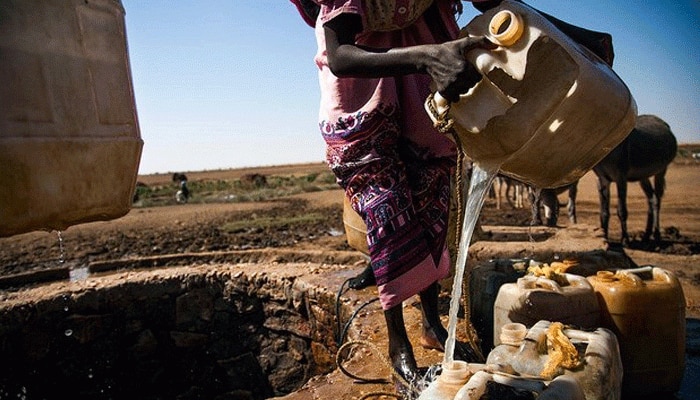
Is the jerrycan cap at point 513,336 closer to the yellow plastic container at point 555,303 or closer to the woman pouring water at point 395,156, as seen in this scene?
the yellow plastic container at point 555,303

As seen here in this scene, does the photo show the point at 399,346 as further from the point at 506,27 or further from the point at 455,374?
the point at 506,27

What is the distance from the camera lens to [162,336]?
525 centimetres

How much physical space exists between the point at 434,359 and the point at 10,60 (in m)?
2.08

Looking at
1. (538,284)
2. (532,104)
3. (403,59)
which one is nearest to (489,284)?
(538,284)

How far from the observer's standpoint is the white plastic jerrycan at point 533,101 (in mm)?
1428

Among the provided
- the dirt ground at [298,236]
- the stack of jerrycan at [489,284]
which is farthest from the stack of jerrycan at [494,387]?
the dirt ground at [298,236]

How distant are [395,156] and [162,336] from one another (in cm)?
409

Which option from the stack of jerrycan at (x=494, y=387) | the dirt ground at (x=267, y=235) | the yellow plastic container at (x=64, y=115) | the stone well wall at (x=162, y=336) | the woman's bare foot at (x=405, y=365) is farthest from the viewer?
the dirt ground at (x=267, y=235)

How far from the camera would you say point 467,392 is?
1.19 meters

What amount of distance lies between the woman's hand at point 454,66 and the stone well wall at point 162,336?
319 cm

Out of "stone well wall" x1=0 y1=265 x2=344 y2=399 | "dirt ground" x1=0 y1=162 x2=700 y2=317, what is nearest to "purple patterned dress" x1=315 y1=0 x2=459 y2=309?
"stone well wall" x1=0 y1=265 x2=344 y2=399

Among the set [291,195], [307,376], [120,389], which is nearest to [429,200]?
[307,376]

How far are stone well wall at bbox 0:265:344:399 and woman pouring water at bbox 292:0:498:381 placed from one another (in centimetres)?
231

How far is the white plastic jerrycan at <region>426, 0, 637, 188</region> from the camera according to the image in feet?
4.68
